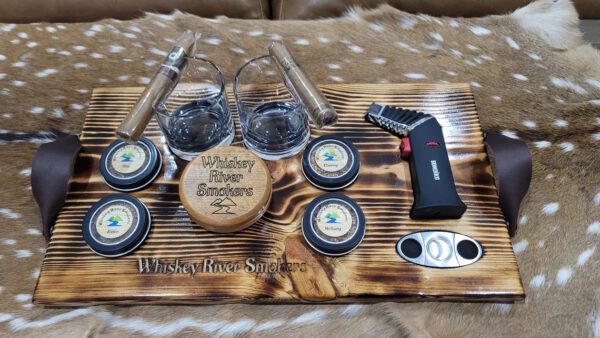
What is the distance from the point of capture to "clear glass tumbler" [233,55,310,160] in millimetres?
668

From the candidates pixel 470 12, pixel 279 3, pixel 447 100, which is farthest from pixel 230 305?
pixel 470 12

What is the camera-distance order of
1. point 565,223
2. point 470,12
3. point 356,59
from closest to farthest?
point 565,223 < point 356,59 < point 470,12

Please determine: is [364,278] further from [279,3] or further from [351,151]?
[279,3]

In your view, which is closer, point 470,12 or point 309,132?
point 309,132

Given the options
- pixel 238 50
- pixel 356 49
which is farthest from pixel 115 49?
pixel 356 49

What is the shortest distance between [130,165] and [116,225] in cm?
9

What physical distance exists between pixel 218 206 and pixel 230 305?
14 centimetres

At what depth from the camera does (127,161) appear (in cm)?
64

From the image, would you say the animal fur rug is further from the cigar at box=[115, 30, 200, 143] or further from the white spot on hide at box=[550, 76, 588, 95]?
the cigar at box=[115, 30, 200, 143]

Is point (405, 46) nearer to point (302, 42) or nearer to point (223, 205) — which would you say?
A: point (302, 42)

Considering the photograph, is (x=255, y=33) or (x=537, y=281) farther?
(x=255, y=33)

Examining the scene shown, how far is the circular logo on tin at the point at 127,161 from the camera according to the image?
64cm

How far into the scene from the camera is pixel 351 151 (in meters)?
0.65

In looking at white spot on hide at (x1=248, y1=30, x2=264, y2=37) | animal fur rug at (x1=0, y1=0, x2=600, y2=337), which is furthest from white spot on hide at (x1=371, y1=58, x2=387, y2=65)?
white spot on hide at (x1=248, y1=30, x2=264, y2=37)
